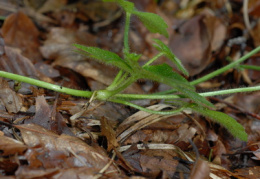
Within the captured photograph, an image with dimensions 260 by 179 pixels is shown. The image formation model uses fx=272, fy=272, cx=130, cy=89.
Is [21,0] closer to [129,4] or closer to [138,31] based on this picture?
[138,31]

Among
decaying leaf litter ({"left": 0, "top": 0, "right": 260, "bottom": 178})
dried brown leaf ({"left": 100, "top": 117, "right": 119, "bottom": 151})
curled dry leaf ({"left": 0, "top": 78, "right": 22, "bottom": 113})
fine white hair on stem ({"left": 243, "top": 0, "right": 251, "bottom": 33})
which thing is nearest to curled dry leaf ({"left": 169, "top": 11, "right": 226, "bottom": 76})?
decaying leaf litter ({"left": 0, "top": 0, "right": 260, "bottom": 178})

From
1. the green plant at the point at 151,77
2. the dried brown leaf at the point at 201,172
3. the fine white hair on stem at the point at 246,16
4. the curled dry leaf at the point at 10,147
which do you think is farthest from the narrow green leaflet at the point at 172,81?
the fine white hair on stem at the point at 246,16

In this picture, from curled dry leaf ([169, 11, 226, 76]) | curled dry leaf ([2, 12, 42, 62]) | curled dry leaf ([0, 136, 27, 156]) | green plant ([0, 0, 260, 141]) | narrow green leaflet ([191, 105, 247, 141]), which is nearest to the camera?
curled dry leaf ([0, 136, 27, 156])

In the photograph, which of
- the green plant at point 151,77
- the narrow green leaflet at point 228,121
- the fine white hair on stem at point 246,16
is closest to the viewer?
the green plant at point 151,77

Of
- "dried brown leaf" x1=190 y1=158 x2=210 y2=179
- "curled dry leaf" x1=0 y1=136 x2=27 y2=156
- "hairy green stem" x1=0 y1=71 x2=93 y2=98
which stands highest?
"hairy green stem" x1=0 y1=71 x2=93 y2=98

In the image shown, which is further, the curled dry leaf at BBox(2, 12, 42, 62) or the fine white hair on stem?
the fine white hair on stem

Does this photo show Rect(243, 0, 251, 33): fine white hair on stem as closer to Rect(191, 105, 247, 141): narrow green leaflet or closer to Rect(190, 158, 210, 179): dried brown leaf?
Rect(191, 105, 247, 141): narrow green leaflet

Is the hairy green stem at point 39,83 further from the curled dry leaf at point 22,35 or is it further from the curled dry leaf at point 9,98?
the curled dry leaf at point 22,35

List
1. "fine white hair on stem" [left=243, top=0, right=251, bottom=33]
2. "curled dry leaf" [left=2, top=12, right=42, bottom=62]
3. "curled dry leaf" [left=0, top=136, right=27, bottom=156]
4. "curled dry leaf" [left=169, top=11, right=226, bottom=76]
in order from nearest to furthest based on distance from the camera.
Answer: "curled dry leaf" [left=0, top=136, right=27, bottom=156] < "curled dry leaf" [left=2, top=12, right=42, bottom=62] < "curled dry leaf" [left=169, top=11, right=226, bottom=76] < "fine white hair on stem" [left=243, top=0, right=251, bottom=33]
